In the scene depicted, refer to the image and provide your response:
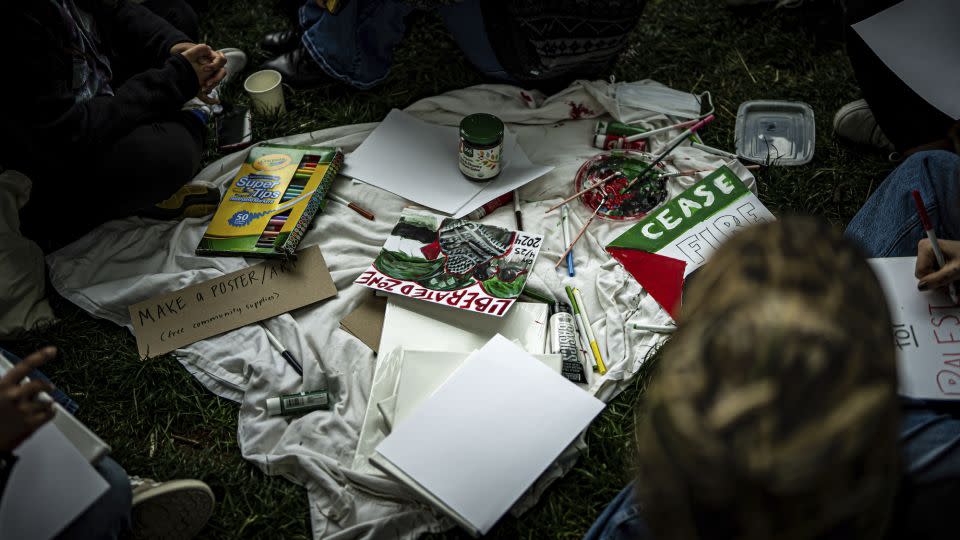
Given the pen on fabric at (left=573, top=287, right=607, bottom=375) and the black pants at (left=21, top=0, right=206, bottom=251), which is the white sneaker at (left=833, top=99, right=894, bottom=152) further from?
the black pants at (left=21, top=0, right=206, bottom=251)

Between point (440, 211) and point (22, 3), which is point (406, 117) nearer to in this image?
point (440, 211)

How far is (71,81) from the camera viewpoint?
1613 mm

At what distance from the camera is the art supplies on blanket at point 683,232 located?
168 centimetres

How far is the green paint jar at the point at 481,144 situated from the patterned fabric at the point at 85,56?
0.96 metres

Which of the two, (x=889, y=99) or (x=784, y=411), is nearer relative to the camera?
(x=784, y=411)

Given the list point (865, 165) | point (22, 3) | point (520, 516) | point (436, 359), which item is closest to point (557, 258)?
point (436, 359)

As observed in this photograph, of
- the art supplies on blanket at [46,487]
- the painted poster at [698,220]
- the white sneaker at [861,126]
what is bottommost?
the art supplies on blanket at [46,487]

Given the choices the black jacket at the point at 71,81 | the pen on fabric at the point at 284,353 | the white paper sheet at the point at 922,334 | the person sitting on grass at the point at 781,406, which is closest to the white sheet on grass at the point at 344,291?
A: the pen on fabric at the point at 284,353

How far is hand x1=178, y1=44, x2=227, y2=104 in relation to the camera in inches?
70.5

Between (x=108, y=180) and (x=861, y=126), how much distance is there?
216 centimetres

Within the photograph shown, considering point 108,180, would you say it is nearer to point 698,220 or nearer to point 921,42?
point 698,220

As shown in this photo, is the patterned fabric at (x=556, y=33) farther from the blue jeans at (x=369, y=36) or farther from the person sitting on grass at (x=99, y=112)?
the person sitting on grass at (x=99, y=112)

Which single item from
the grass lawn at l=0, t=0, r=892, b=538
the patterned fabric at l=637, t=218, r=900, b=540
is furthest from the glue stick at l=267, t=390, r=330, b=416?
the patterned fabric at l=637, t=218, r=900, b=540

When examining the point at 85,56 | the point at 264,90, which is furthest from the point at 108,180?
the point at 264,90
